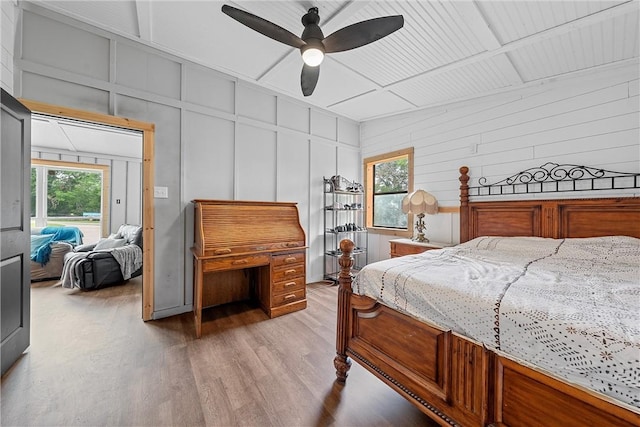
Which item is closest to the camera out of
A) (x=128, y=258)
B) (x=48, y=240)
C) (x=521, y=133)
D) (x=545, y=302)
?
(x=545, y=302)

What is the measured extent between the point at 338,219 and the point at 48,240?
496 centimetres

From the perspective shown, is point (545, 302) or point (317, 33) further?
point (317, 33)

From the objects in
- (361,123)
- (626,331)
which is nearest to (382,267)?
(626,331)

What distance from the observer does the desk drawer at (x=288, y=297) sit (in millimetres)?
2909

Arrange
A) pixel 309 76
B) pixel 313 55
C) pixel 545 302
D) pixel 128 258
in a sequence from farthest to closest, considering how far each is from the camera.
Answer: pixel 128 258 < pixel 309 76 < pixel 313 55 < pixel 545 302

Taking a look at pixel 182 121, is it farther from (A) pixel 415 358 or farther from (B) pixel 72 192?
(B) pixel 72 192

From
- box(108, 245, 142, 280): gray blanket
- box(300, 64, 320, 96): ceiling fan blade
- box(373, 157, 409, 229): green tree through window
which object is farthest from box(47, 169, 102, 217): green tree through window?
box(373, 157, 409, 229): green tree through window

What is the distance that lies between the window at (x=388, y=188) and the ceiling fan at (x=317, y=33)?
2470 millimetres

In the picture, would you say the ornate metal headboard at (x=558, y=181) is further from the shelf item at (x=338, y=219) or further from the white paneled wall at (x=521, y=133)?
the shelf item at (x=338, y=219)

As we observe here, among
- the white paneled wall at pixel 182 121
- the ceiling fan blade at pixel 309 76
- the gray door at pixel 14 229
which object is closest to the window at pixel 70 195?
the white paneled wall at pixel 182 121

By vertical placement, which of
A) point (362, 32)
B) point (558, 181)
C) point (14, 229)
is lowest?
point (14, 229)

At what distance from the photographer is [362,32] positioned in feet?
5.96

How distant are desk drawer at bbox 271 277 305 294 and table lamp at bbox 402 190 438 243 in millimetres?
1794

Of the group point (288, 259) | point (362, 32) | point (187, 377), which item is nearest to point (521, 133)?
point (362, 32)
